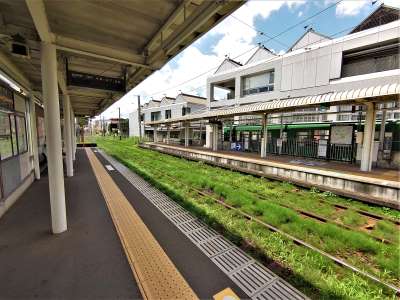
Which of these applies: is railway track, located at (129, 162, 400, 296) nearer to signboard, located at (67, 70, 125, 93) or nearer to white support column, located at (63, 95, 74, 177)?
signboard, located at (67, 70, 125, 93)

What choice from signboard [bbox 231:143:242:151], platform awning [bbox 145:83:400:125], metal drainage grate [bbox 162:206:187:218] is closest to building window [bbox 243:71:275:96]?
signboard [bbox 231:143:242:151]

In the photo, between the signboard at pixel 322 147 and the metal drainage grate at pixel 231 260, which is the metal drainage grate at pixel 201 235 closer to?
the metal drainage grate at pixel 231 260

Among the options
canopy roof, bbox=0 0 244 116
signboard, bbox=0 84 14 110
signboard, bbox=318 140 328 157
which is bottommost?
signboard, bbox=318 140 328 157

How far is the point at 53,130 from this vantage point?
3783 mm

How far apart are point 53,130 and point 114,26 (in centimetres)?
220

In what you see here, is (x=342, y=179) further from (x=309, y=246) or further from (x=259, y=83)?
(x=259, y=83)

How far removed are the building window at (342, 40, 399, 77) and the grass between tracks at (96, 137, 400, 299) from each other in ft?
36.9

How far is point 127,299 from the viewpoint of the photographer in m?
2.47

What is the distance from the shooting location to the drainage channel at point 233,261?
8.75 feet

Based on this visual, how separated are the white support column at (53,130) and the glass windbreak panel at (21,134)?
428 cm

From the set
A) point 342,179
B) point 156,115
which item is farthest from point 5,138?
point 156,115

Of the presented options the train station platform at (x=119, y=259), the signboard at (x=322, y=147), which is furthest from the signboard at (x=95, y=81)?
the signboard at (x=322, y=147)

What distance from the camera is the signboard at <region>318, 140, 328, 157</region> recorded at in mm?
11359

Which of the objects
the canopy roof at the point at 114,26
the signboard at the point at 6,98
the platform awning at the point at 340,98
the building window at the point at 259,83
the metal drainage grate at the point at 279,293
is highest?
the building window at the point at 259,83
